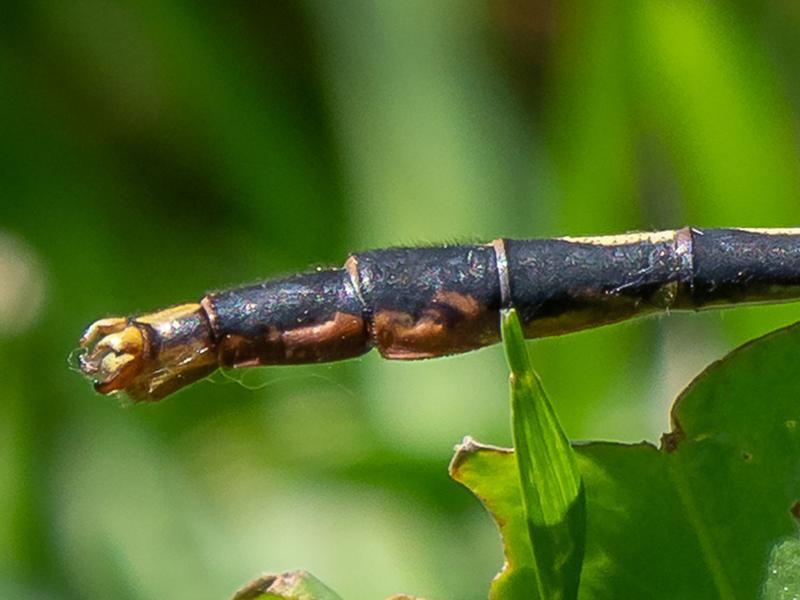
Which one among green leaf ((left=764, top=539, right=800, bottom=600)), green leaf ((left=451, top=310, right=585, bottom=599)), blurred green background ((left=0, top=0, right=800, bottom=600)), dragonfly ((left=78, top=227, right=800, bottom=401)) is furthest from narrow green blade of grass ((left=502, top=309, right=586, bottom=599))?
blurred green background ((left=0, top=0, right=800, bottom=600))

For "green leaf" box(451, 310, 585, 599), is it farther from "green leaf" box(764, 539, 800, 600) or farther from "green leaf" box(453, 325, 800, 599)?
"green leaf" box(764, 539, 800, 600)

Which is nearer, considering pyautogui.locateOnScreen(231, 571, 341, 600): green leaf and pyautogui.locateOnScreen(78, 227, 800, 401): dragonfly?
pyautogui.locateOnScreen(231, 571, 341, 600): green leaf

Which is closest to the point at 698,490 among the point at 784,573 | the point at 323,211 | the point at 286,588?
the point at 784,573

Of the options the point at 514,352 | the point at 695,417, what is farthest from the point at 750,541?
the point at 514,352

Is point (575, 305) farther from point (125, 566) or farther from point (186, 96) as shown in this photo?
point (186, 96)

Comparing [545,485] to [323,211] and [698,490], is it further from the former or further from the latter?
[323,211]

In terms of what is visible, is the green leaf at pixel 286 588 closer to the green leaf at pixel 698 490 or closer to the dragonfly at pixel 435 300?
the green leaf at pixel 698 490
